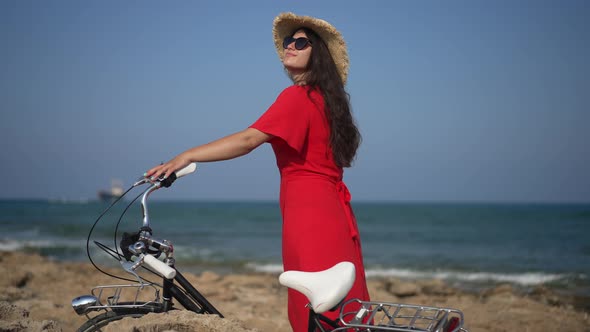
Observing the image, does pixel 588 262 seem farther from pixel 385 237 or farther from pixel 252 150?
pixel 252 150

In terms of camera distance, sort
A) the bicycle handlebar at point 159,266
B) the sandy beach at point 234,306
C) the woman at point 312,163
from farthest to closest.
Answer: the woman at point 312,163 → the sandy beach at point 234,306 → the bicycle handlebar at point 159,266

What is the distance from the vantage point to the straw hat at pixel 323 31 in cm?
277

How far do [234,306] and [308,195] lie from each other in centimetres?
412

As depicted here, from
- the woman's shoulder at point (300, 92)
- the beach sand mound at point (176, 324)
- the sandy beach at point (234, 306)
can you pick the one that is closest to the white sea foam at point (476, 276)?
the sandy beach at point (234, 306)

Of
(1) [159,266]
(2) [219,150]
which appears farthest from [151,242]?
(2) [219,150]

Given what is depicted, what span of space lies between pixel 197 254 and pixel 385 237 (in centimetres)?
1006

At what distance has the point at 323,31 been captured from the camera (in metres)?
2.78

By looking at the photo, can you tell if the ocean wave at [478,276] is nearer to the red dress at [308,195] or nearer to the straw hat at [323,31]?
the straw hat at [323,31]

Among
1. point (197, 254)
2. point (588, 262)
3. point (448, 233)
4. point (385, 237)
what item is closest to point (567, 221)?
point (448, 233)

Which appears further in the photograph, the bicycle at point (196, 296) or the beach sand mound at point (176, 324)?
the beach sand mound at point (176, 324)

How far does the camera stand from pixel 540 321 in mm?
5527

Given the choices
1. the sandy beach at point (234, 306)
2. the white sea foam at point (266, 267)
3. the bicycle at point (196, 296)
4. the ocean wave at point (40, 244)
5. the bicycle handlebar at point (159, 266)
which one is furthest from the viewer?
the ocean wave at point (40, 244)

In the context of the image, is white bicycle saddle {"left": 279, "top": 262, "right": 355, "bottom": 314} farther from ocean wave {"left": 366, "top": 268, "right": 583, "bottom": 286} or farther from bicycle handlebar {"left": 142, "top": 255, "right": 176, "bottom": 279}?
ocean wave {"left": 366, "top": 268, "right": 583, "bottom": 286}

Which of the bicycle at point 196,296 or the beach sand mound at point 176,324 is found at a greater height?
the bicycle at point 196,296
